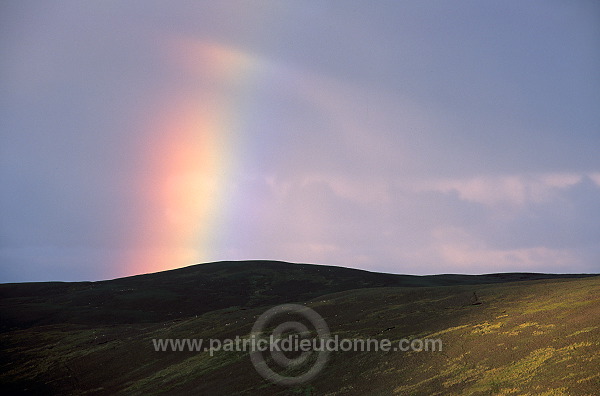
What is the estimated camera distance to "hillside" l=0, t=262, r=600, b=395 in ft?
117

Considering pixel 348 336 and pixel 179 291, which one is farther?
pixel 179 291

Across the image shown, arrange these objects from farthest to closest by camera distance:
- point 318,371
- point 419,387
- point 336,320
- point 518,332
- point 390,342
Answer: point 336,320 → point 390,342 → point 318,371 → point 518,332 → point 419,387

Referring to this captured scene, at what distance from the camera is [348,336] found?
181 ft

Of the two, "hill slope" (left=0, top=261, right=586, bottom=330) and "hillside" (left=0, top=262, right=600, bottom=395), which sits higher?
"hill slope" (left=0, top=261, right=586, bottom=330)

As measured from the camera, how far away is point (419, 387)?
36188 mm

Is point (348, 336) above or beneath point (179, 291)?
beneath

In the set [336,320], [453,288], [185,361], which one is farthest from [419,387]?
[453,288]

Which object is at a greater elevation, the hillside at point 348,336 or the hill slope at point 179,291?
the hill slope at point 179,291

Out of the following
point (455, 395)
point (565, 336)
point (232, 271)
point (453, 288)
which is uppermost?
point (232, 271)

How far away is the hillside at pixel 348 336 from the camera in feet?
117

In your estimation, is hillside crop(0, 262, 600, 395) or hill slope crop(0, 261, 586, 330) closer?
hillside crop(0, 262, 600, 395)

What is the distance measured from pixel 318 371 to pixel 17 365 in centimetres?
5312

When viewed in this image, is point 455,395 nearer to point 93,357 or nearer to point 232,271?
point 93,357

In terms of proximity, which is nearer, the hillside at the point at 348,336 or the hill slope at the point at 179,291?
the hillside at the point at 348,336
